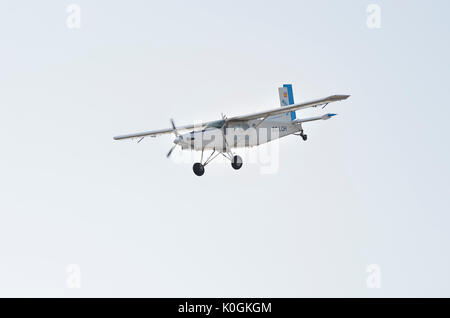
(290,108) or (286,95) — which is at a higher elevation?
(286,95)

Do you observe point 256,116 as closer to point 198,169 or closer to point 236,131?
point 236,131

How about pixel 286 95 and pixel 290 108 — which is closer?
pixel 290 108

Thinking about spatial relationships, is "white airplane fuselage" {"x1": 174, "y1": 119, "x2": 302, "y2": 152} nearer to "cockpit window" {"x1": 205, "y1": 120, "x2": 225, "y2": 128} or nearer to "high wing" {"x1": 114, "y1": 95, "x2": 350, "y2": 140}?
"cockpit window" {"x1": 205, "y1": 120, "x2": 225, "y2": 128}

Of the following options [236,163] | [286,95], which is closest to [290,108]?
[236,163]

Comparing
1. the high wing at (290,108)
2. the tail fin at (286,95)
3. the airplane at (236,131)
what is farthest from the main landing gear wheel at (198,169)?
the tail fin at (286,95)

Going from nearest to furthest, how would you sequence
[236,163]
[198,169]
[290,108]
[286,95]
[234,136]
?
1. [290,108]
2. [198,169]
3. [234,136]
4. [236,163]
5. [286,95]

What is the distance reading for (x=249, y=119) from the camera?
36.6 meters

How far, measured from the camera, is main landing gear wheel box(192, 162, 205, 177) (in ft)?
117

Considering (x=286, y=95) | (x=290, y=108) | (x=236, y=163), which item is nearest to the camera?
(x=290, y=108)

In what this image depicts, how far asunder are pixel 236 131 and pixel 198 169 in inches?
99.3

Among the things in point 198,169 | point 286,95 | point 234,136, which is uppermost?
point 286,95

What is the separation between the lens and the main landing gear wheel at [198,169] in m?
35.7

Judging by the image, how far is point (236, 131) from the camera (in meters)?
36.5

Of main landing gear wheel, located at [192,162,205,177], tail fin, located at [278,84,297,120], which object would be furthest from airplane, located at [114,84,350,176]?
tail fin, located at [278,84,297,120]
